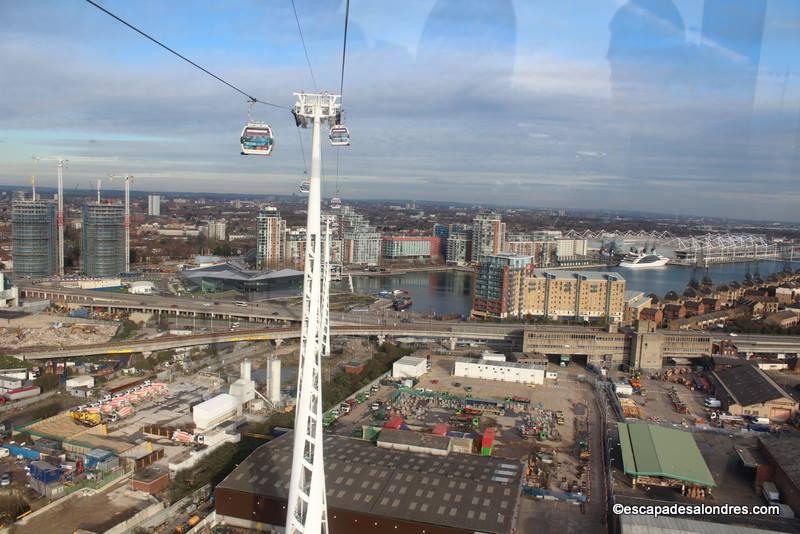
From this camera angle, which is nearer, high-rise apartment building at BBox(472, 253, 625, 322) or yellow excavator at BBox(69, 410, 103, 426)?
yellow excavator at BBox(69, 410, 103, 426)

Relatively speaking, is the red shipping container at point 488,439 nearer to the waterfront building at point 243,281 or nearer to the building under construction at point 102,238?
the waterfront building at point 243,281

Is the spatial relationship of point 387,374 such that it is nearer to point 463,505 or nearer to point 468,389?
point 468,389

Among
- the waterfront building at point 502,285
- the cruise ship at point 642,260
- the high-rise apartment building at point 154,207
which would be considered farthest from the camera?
the high-rise apartment building at point 154,207

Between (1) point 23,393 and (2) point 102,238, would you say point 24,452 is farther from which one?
(2) point 102,238

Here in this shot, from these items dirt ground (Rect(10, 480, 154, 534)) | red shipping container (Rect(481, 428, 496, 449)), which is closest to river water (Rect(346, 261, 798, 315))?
red shipping container (Rect(481, 428, 496, 449))

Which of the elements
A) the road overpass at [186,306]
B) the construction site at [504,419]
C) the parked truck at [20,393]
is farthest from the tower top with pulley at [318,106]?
the road overpass at [186,306]

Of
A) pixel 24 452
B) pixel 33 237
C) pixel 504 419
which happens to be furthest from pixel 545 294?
pixel 33 237

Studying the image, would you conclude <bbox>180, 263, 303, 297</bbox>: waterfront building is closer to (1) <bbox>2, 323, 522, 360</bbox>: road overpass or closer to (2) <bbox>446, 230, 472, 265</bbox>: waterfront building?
(1) <bbox>2, 323, 522, 360</bbox>: road overpass
